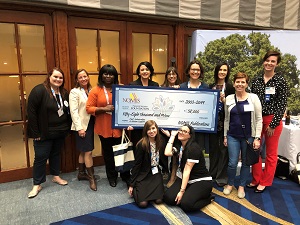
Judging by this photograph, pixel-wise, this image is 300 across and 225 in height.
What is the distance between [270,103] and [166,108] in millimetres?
1051

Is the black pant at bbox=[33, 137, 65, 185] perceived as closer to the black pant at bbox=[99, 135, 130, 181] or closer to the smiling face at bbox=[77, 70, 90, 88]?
the black pant at bbox=[99, 135, 130, 181]

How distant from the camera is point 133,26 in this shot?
3.21m

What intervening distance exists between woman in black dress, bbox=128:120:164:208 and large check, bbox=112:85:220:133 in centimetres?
17

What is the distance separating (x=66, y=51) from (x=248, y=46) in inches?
95.1

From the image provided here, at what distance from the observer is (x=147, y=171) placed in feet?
8.18

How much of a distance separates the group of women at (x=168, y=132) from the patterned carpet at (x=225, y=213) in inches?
3.3

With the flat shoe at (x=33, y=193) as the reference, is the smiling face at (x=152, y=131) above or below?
above

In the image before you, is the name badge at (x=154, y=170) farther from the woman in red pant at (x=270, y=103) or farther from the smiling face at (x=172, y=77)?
the woman in red pant at (x=270, y=103)

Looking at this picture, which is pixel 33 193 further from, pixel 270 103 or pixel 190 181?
pixel 270 103

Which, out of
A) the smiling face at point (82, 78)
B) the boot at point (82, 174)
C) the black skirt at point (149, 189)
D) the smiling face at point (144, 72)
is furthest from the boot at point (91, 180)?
the smiling face at point (144, 72)

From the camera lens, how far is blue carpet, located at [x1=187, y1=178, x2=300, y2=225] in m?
2.13

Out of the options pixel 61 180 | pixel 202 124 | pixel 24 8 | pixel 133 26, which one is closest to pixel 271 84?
pixel 202 124

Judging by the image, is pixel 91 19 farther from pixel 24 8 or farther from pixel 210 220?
pixel 210 220

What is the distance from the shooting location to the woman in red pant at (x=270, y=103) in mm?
2395
